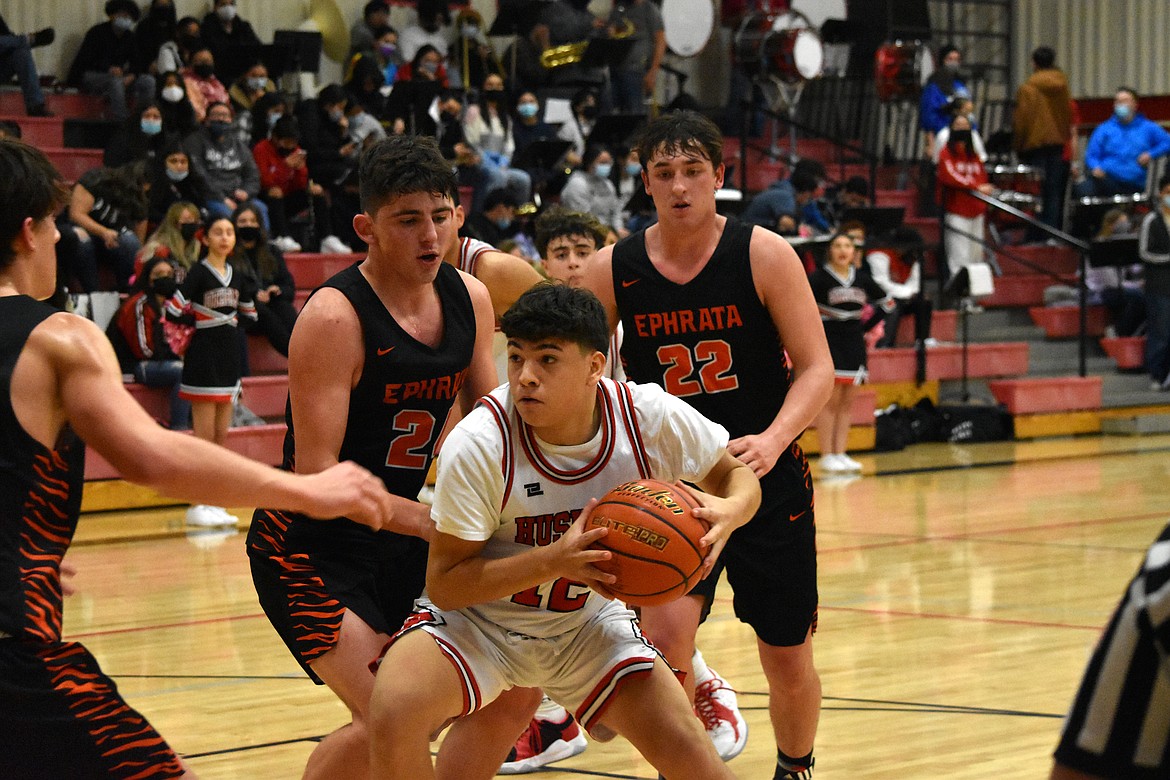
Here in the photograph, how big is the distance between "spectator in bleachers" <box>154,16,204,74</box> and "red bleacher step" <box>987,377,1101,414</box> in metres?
8.17

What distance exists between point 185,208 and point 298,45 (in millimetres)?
5538

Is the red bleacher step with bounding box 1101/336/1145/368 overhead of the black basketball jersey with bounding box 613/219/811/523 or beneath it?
beneath

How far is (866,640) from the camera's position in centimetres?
645

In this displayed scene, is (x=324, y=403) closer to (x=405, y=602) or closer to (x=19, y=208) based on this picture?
(x=405, y=602)

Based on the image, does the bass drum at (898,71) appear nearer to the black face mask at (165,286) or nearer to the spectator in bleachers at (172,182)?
the spectator in bleachers at (172,182)

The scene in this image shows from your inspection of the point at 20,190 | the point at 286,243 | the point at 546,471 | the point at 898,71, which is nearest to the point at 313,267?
the point at 286,243

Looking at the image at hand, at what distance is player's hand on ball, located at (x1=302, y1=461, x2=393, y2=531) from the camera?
2670mm

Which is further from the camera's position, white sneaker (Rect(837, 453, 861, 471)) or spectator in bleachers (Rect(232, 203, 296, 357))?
white sneaker (Rect(837, 453, 861, 471))

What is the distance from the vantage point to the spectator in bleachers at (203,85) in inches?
541

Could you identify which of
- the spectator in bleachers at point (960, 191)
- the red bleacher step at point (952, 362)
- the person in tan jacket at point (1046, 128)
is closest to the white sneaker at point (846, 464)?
the red bleacher step at point (952, 362)

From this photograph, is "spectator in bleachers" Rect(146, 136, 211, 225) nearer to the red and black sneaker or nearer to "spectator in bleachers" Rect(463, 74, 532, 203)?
"spectator in bleachers" Rect(463, 74, 532, 203)

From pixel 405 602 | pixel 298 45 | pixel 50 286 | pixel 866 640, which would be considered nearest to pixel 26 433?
pixel 50 286

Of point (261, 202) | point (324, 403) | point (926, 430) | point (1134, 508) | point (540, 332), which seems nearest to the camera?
point (540, 332)

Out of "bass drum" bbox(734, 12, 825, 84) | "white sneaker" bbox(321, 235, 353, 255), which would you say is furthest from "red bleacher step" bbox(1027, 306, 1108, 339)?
"white sneaker" bbox(321, 235, 353, 255)
